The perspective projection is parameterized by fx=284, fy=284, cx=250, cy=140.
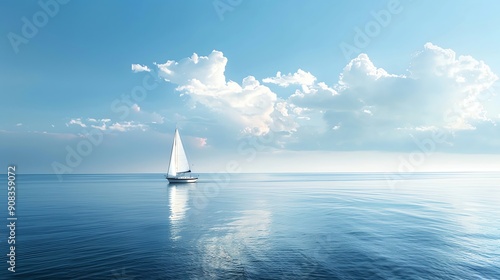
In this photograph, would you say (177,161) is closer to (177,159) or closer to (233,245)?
(177,159)

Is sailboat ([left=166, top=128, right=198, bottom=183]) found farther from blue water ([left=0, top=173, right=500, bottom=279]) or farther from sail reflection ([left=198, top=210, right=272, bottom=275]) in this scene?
sail reflection ([left=198, top=210, right=272, bottom=275])

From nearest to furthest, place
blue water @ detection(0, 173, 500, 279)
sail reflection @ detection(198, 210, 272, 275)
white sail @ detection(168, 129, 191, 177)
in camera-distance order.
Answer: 1. blue water @ detection(0, 173, 500, 279)
2. sail reflection @ detection(198, 210, 272, 275)
3. white sail @ detection(168, 129, 191, 177)

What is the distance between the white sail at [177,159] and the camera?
145 metres

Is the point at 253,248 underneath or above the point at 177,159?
underneath

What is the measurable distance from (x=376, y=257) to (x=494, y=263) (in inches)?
403

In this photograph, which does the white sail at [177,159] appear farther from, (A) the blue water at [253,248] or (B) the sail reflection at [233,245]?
(B) the sail reflection at [233,245]

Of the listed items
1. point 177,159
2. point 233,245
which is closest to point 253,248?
point 233,245

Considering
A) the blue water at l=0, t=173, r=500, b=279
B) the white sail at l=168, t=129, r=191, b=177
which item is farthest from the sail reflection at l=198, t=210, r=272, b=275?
the white sail at l=168, t=129, r=191, b=177

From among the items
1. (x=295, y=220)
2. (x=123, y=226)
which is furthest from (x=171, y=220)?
(x=295, y=220)

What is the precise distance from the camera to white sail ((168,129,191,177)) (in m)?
145

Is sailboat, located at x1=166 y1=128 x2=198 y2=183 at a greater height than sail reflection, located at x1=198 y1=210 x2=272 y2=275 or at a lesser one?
greater

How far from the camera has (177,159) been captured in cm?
14775

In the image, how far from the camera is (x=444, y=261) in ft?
86.7

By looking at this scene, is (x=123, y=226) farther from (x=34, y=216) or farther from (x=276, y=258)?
(x=276, y=258)
